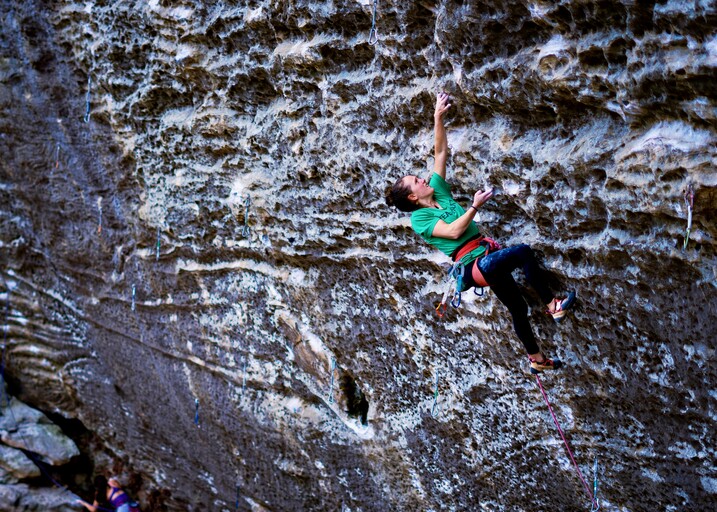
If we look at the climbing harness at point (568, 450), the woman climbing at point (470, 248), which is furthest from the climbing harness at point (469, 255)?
the climbing harness at point (568, 450)

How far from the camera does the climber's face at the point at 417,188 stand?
293 centimetres

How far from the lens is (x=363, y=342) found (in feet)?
13.0

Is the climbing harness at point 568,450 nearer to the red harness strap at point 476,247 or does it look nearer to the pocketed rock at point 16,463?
the red harness strap at point 476,247

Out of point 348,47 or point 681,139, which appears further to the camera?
point 348,47

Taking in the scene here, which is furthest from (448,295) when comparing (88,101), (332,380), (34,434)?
(34,434)

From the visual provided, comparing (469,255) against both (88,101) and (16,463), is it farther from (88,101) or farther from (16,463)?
(16,463)

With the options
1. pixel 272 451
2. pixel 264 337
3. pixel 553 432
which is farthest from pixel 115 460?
pixel 553 432

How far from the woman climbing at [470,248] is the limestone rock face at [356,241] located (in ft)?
0.39

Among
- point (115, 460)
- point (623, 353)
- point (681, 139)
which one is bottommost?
point (115, 460)

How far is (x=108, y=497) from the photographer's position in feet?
20.2

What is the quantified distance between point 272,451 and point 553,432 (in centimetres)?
205

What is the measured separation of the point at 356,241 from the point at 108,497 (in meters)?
3.75

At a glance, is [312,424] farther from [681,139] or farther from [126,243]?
[681,139]

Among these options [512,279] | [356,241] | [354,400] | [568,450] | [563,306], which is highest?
[512,279]
